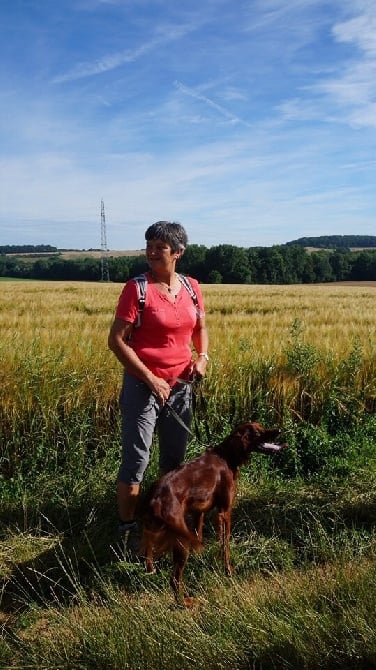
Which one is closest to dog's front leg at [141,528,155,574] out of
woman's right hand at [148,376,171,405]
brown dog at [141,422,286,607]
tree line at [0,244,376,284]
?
brown dog at [141,422,286,607]

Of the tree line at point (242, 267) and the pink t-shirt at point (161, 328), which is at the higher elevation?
the tree line at point (242, 267)

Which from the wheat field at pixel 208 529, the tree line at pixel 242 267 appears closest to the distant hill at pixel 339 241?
the tree line at pixel 242 267

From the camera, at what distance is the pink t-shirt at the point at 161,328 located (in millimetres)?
3572

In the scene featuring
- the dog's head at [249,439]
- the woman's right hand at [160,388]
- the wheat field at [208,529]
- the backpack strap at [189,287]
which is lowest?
the wheat field at [208,529]

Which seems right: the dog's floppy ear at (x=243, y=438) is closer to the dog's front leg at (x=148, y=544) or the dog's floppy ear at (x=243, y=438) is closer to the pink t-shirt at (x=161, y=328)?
the pink t-shirt at (x=161, y=328)

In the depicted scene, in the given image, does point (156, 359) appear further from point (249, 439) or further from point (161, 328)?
point (249, 439)

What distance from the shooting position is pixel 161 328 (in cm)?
368

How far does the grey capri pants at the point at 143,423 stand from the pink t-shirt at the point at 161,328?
16 centimetres

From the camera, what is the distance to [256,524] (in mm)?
4504

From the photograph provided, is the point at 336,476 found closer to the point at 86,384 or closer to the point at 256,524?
the point at 256,524

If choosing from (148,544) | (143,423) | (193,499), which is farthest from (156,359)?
(148,544)

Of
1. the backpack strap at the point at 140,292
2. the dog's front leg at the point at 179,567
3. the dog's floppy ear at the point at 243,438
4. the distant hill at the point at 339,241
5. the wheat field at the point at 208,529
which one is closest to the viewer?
the wheat field at the point at 208,529

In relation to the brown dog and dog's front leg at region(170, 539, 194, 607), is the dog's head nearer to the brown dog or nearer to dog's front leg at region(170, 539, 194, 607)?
the brown dog

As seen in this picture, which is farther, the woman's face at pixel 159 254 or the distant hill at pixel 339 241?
the distant hill at pixel 339 241
